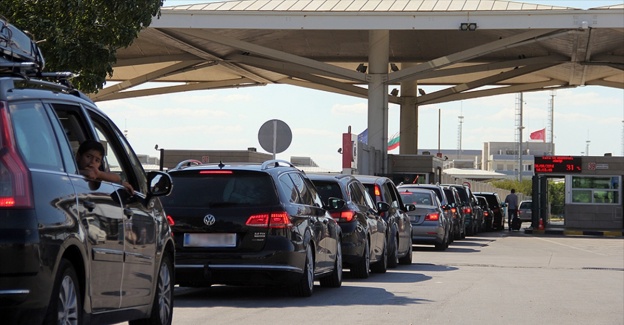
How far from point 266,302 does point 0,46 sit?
259 inches

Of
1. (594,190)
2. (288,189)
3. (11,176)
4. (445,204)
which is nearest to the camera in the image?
(11,176)

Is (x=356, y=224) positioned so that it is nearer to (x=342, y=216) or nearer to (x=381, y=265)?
(x=342, y=216)

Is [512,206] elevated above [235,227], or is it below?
above

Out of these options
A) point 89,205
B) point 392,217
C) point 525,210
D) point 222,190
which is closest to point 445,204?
point 392,217

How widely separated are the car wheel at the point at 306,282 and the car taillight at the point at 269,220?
0.72 meters

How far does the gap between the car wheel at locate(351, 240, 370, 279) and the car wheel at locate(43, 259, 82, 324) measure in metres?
11.4

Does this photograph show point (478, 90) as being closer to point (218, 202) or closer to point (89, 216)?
point (218, 202)

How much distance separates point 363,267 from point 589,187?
113 ft

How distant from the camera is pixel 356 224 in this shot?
18125 millimetres

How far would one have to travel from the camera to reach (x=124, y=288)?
8.15m

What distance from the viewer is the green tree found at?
15711mm

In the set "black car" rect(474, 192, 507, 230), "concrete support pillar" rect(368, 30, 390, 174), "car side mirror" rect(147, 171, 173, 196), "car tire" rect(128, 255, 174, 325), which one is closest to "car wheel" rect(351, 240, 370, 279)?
"car tire" rect(128, 255, 174, 325)

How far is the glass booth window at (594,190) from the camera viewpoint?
5094 cm

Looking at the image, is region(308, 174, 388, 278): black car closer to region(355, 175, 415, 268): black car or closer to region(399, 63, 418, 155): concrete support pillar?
region(355, 175, 415, 268): black car
